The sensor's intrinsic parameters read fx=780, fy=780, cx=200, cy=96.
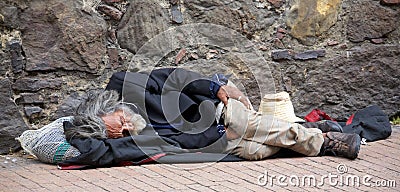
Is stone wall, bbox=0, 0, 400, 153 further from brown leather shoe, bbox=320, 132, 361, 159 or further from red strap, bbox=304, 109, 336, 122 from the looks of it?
brown leather shoe, bbox=320, 132, 361, 159

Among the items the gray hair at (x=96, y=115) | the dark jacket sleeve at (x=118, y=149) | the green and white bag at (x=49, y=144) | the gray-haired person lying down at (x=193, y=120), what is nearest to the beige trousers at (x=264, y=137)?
the gray-haired person lying down at (x=193, y=120)

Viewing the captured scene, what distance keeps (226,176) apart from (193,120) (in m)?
0.63

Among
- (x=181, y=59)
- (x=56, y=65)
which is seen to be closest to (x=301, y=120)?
(x=181, y=59)

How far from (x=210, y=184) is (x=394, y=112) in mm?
1867

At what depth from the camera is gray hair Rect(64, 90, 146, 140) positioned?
13.6 feet

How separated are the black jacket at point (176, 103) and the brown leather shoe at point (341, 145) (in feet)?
1.86

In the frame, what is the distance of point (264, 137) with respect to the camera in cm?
419

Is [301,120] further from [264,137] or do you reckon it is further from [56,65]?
[56,65]

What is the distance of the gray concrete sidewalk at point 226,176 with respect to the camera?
143 inches

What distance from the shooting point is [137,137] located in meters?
4.14
